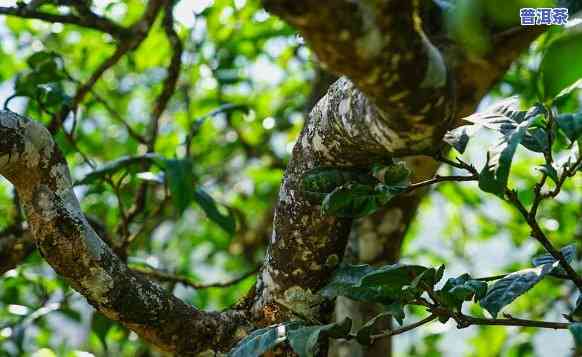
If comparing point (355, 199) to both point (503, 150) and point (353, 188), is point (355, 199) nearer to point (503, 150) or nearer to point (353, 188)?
point (353, 188)

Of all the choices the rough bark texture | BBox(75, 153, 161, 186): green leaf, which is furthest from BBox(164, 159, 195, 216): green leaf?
the rough bark texture

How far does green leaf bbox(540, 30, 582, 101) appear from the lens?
0.32 metres

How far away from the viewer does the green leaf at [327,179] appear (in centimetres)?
58

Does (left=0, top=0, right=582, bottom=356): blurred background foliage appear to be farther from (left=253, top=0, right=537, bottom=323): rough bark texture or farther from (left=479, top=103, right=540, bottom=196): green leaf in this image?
(left=479, top=103, right=540, bottom=196): green leaf

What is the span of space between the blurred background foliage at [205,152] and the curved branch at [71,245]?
0.91 feet

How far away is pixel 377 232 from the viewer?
3.45 feet

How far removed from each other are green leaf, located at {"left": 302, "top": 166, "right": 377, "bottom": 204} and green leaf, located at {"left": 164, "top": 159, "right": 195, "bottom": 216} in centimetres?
25

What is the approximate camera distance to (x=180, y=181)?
2.62 ft

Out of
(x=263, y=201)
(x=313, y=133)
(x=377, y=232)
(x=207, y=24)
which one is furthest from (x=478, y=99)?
(x=263, y=201)

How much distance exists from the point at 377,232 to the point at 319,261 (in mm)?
427

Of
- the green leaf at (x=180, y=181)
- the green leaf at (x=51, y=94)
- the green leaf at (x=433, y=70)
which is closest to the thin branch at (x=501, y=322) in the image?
the green leaf at (x=433, y=70)

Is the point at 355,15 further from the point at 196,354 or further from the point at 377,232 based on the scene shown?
the point at 377,232

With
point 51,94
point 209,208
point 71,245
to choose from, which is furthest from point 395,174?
point 51,94

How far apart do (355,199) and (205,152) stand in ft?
3.64
